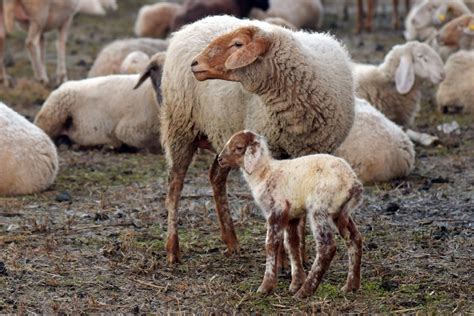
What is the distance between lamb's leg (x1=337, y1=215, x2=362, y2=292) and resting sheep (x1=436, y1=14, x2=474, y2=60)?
26.2 feet

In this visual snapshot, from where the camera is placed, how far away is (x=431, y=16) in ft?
49.0

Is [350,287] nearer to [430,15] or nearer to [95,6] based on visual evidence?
[430,15]

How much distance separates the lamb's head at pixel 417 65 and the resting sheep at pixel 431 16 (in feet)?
11.9

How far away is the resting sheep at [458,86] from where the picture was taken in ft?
40.4

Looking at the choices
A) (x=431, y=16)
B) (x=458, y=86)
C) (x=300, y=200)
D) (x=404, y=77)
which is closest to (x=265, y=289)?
(x=300, y=200)

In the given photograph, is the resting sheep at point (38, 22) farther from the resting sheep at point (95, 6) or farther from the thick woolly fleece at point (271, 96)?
the thick woolly fleece at point (271, 96)

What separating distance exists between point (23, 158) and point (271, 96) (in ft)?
10.2

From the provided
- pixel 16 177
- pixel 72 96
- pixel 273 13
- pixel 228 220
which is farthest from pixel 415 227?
pixel 273 13

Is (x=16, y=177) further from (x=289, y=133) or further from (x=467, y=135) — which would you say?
(x=467, y=135)

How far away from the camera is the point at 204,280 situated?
21.5ft

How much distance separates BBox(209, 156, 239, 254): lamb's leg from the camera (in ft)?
23.4

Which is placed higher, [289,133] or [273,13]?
[289,133]

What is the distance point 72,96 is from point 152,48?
127 inches

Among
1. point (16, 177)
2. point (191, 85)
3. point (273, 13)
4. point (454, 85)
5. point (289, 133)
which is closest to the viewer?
point (289, 133)
